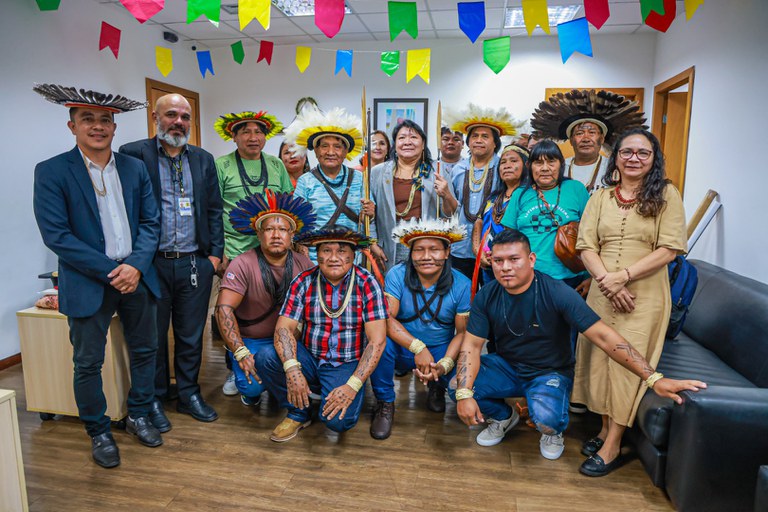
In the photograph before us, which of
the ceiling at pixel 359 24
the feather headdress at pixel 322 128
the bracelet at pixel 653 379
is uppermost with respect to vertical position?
the ceiling at pixel 359 24

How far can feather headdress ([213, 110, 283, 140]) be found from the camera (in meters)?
3.16

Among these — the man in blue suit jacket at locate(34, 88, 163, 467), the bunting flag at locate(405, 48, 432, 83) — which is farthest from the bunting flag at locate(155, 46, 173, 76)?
the man in blue suit jacket at locate(34, 88, 163, 467)

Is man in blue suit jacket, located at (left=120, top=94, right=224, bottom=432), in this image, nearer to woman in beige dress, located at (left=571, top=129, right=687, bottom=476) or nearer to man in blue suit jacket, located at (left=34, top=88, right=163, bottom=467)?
man in blue suit jacket, located at (left=34, top=88, right=163, bottom=467)

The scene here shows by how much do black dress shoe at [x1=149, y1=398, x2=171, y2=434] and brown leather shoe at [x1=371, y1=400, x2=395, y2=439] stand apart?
1063 mm

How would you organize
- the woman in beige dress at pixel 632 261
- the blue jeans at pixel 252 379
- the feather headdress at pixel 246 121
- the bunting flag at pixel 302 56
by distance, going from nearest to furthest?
the woman in beige dress at pixel 632 261 → the blue jeans at pixel 252 379 → the feather headdress at pixel 246 121 → the bunting flag at pixel 302 56

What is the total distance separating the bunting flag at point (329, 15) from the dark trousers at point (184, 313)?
1.79 m

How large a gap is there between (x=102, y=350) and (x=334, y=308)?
1.08 metres

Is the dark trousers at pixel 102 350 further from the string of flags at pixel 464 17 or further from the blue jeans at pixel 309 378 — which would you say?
the string of flags at pixel 464 17

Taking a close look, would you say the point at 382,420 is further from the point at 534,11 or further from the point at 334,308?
the point at 534,11

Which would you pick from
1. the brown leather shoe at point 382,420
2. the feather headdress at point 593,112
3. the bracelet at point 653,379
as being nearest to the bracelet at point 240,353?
the brown leather shoe at point 382,420

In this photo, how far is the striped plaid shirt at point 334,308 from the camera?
8.62 ft

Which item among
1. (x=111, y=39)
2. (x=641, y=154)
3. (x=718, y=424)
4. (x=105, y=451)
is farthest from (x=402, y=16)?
(x=105, y=451)

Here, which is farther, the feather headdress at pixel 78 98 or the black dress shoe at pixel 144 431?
the black dress shoe at pixel 144 431

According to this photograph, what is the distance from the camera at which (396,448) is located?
2.52m
